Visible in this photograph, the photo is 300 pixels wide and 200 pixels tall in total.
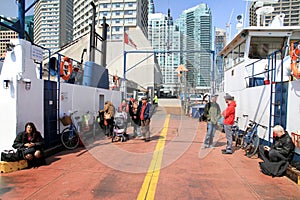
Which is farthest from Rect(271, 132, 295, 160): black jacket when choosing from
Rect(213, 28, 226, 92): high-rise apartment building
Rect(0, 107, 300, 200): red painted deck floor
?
Rect(213, 28, 226, 92): high-rise apartment building

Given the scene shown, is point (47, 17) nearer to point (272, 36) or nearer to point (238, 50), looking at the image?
point (238, 50)

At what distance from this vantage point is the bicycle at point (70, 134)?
25.3 feet

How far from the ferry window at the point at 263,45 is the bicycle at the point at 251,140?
3.71m

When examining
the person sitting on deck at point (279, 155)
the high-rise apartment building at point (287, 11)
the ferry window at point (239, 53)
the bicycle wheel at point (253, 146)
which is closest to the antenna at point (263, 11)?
the high-rise apartment building at point (287, 11)

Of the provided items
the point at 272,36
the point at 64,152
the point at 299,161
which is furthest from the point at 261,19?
the point at 64,152

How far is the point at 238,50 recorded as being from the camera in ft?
37.3

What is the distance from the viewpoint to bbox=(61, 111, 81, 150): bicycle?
771cm

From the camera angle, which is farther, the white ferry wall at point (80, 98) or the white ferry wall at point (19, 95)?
the white ferry wall at point (80, 98)

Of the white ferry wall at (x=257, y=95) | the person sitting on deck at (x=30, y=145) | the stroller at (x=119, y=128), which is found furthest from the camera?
the stroller at (x=119, y=128)

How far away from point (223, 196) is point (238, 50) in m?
8.48

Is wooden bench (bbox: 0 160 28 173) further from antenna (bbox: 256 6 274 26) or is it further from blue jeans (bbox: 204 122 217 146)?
antenna (bbox: 256 6 274 26)

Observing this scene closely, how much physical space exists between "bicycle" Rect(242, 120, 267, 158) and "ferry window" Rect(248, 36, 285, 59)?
3.71 m

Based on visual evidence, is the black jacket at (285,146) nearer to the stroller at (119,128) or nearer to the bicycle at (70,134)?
the stroller at (119,128)

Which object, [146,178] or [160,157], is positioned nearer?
[146,178]
